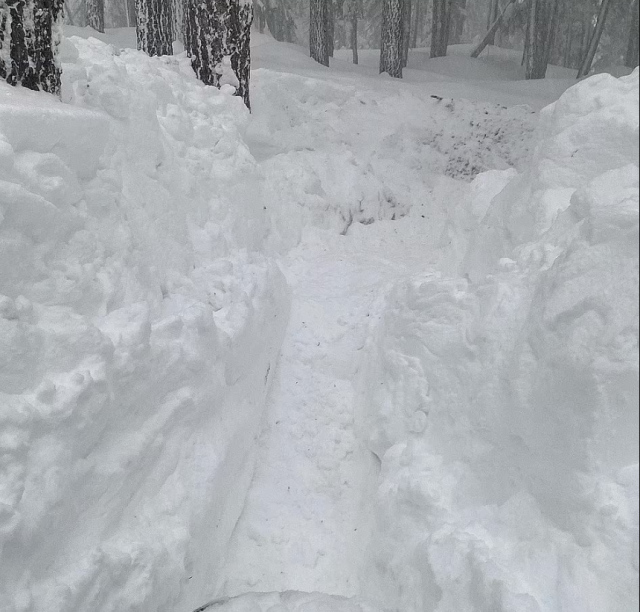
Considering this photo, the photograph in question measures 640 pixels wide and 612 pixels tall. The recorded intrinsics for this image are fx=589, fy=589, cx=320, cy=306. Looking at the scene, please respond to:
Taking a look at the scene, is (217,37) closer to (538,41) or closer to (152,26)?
(152,26)

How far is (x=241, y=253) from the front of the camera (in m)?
4.84

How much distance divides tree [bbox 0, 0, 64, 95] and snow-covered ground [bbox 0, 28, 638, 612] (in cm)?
23

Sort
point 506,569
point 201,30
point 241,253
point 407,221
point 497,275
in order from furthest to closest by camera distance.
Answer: point 407,221 → point 201,30 → point 241,253 → point 497,275 → point 506,569

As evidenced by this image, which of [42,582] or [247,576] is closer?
[42,582]

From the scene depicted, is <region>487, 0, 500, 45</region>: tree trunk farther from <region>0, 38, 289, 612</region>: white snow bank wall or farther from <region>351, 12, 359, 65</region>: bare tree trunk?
<region>0, 38, 289, 612</region>: white snow bank wall

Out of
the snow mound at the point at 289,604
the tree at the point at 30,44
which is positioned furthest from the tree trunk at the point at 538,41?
the snow mound at the point at 289,604

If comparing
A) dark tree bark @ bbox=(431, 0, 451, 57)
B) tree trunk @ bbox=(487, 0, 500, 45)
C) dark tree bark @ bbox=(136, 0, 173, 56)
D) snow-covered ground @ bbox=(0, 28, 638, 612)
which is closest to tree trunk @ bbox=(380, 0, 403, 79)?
tree trunk @ bbox=(487, 0, 500, 45)

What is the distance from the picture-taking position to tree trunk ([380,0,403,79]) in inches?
367

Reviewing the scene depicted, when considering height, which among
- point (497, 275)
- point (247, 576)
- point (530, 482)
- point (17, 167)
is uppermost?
point (17, 167)

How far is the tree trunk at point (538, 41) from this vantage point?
401 inches

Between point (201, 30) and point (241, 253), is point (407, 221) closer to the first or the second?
point (241, 253)

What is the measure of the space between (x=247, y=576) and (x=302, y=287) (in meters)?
2.65

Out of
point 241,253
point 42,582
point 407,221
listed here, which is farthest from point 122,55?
point 42,582

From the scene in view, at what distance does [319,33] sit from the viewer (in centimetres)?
970
